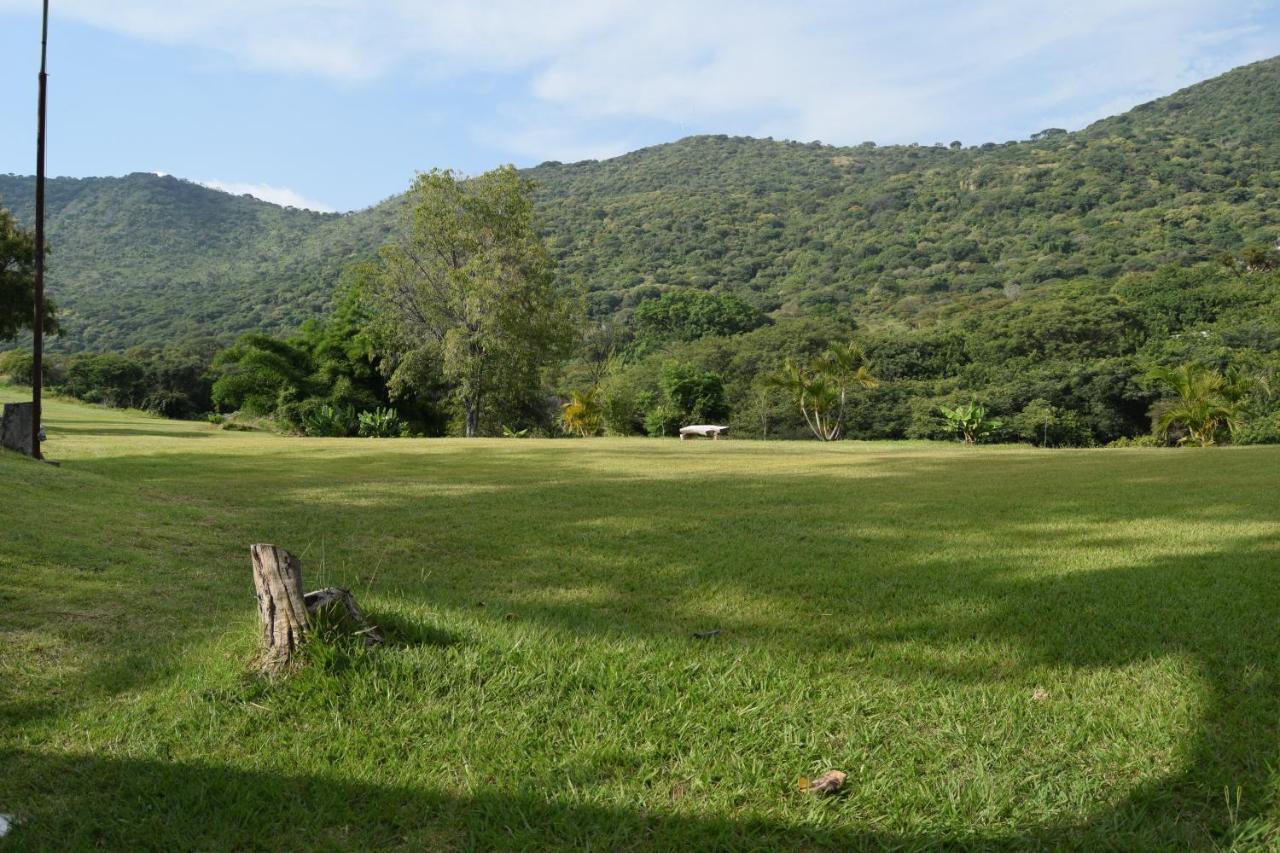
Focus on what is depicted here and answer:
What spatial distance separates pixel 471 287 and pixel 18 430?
94.2 ft

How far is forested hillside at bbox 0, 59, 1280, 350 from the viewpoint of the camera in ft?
307

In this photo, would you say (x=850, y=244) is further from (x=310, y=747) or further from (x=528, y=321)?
(x=310, y=747)

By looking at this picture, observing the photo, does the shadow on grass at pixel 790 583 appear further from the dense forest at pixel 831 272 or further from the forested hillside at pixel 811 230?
the forested hillside at pixel 811 230

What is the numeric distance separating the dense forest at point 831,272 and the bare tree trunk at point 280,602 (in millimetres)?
40487

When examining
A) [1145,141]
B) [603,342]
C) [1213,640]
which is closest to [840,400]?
[603,342]

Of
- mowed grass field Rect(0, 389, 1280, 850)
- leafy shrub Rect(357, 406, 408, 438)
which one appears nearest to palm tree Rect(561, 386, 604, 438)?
leafy shrub Rect(357, 406, 408, 438)

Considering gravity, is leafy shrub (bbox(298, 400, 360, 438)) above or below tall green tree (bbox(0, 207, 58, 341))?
below

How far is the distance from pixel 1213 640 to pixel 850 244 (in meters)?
120

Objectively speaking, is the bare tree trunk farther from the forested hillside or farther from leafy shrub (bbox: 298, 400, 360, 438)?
the forested hillside

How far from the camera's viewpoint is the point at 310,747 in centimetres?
347

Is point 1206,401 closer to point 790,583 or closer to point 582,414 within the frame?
→ point 582,414

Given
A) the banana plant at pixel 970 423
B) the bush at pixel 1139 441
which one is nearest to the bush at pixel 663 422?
the banana plant at pixel 970 423

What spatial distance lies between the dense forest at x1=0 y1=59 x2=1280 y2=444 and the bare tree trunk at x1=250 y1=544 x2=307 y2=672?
133 feet

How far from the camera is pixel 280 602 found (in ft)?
13.3
